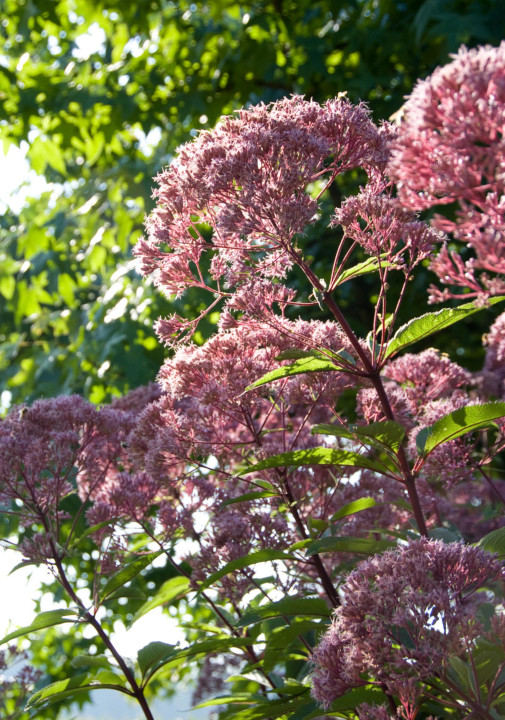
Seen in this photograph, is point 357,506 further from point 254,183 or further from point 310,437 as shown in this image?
point 254,183

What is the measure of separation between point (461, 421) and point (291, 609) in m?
0.70

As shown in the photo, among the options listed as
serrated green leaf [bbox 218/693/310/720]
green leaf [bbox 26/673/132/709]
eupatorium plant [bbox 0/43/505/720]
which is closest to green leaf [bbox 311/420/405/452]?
eupatorium plant [bbox 0/43/505/720]

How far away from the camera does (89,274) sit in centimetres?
662

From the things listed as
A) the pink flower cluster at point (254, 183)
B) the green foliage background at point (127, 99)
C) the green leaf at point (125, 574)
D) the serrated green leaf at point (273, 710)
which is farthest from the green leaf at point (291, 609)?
the green foliage background at point (127, 99)

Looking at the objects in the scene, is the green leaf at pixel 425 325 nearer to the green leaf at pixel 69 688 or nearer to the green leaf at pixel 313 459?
the green leaf at pixel 313 459

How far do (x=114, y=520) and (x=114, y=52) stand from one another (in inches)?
223

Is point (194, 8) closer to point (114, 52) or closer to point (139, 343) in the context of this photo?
point (114, 52)

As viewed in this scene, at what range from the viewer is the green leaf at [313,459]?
1888 mm

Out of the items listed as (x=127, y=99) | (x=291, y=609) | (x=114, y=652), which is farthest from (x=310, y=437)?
(x=127, y=99)

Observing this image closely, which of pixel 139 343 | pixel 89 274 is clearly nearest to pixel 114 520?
pixel 139 343

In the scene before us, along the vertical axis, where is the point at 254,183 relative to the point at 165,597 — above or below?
above

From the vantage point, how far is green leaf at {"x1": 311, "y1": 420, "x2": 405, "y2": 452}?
71.1 inches

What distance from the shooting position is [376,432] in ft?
5.99

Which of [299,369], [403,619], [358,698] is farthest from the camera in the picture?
[299,369]
